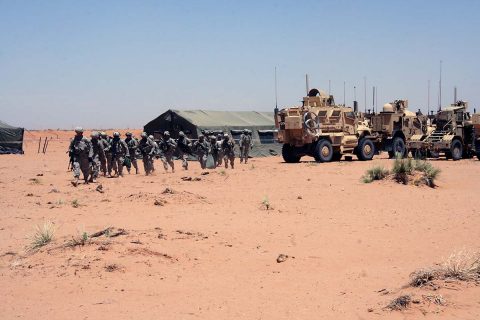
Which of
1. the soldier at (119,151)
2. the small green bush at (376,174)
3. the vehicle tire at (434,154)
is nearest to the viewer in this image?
the small green bush at (376,174)

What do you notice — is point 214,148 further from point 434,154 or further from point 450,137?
point 450,137

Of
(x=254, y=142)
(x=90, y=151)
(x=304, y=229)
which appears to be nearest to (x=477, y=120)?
(x=254, y=142)

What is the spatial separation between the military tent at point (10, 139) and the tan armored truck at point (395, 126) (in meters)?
21.7

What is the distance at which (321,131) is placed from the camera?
24359 mm

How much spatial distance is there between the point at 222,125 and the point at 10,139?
46.0 ft

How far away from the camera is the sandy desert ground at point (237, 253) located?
583cm

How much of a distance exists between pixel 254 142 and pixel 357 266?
26330 mm

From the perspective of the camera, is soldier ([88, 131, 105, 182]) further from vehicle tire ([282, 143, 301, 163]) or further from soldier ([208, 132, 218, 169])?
vehicle tire ([282, 143, 301, 163])

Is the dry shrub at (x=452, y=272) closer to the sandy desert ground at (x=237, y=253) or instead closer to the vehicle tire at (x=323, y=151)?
the sandy desert ground at (x=237, y=253)

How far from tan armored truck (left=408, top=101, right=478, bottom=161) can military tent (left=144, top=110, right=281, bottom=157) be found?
31.9 feet

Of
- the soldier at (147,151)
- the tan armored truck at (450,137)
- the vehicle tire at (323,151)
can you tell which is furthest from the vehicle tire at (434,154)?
the soldier at (147,151)

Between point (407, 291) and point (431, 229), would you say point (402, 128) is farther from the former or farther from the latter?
point (407, 291)

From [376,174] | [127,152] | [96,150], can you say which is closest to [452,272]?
[376,174]

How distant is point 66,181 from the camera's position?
18.5 m
